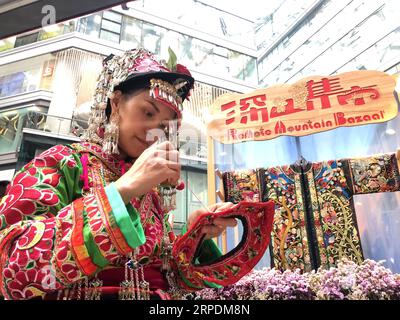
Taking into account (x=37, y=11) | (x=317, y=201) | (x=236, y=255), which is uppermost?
(x=37, y=11)

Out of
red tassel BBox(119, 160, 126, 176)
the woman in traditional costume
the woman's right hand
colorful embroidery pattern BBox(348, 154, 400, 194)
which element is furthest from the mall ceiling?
colorful embroidery pattern BBox(348, 154, 400, 194)

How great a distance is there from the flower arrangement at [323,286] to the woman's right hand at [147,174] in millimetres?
1198

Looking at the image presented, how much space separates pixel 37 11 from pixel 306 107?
2.03 metres

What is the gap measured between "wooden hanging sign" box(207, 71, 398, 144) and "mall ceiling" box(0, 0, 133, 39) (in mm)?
1514

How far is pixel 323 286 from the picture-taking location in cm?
164

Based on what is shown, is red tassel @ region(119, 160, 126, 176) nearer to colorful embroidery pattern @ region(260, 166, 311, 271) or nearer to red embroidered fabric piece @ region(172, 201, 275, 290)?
red embroidered fabric piece @ region(172, 201, 275, 290)

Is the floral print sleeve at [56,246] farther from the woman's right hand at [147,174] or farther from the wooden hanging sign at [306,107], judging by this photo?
the wooden hanging sign at [306,107]

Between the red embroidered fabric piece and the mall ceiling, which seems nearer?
the red embroidered fabric piece

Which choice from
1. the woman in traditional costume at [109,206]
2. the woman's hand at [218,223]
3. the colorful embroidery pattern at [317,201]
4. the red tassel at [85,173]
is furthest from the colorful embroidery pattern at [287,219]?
the red tassel at [85,173]

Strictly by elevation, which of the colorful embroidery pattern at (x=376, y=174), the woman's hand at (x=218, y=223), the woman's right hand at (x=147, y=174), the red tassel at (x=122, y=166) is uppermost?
the colorful embroidery pattern at (x=376, y=174)

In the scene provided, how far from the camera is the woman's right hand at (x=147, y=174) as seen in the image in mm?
453

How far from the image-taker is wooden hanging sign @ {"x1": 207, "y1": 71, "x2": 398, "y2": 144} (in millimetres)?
2238

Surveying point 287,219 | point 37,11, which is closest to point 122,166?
point 37,11

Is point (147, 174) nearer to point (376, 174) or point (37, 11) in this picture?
point (37, 11)
